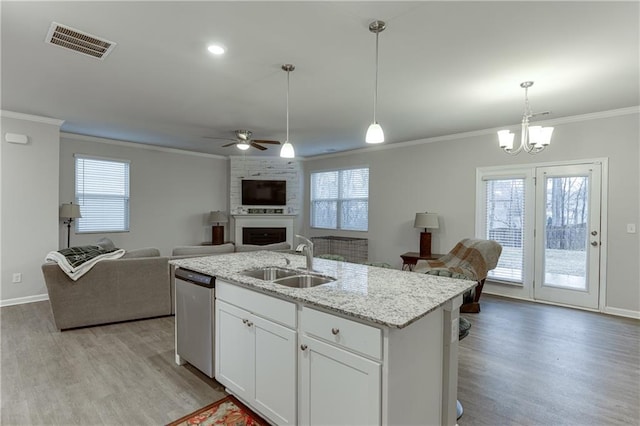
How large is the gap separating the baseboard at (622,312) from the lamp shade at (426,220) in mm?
2420

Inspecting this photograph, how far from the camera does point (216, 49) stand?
2.67 metres

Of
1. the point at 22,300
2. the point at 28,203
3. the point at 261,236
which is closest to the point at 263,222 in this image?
the point at 261,236

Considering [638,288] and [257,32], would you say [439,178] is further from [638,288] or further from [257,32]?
[257,32]

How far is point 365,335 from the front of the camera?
5.05 ft

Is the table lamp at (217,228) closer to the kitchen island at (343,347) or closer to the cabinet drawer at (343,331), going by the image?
the kitchen island at (343,347)

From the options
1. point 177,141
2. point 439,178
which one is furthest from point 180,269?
point 439,178

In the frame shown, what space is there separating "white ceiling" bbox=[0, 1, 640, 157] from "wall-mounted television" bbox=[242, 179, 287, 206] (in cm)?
290

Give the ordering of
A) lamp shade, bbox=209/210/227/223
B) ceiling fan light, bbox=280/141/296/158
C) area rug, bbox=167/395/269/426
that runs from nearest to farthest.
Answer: area rug, bbox=167/395/269/426, ceiling fan light, bbox=280/141/296/158, lamp shade, bbox=209/210/227/223

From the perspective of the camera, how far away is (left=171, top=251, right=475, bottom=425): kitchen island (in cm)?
153

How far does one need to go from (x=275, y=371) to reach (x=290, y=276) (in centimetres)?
73

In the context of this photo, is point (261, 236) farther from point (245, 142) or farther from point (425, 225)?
point (425, 225)

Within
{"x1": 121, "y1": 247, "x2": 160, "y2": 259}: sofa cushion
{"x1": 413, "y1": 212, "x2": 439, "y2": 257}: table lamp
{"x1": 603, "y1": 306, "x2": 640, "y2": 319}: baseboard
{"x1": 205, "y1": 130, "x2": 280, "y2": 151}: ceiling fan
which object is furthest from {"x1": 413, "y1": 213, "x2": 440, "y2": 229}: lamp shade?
{"x1": 121, "y1": 247, "x2": 160, "y2": 259}: sofa cushion

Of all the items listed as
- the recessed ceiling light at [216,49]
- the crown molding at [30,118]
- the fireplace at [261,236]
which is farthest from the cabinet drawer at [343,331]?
the fireplace at [261,236]

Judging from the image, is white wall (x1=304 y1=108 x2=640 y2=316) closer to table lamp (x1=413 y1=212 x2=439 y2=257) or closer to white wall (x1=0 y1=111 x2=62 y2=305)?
table lamp (x1=413 y1=212 x2=439 y2=257)
